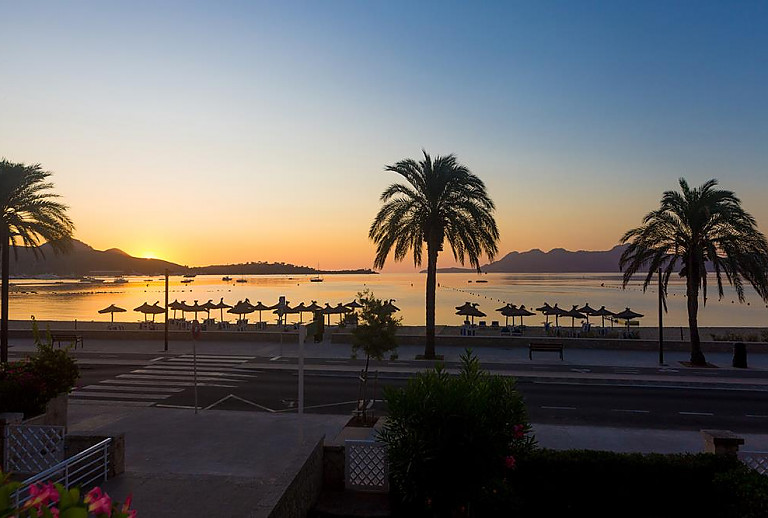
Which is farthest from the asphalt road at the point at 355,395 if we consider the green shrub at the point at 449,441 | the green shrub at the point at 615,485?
the green shrub at the point at 449,441

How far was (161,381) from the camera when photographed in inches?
911

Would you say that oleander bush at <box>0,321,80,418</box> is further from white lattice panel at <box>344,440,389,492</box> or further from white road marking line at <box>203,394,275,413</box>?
white lattice panel at <box>344,440,389,492</box>

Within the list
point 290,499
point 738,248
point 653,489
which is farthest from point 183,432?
point 738,248

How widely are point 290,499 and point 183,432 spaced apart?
7.77 metres

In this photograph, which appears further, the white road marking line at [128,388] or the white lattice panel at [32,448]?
the white road marking line at [128,388]

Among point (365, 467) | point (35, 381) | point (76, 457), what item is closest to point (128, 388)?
point (35, 381)

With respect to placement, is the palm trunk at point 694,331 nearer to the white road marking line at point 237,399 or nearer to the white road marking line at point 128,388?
the white road marking line at point 237,399

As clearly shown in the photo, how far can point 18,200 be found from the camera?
26.3m

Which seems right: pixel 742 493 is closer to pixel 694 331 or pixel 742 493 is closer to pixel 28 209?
pixel 694 331

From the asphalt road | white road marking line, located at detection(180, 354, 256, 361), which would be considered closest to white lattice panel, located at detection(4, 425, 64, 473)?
the asphalt road

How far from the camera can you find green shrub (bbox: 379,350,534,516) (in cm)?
785

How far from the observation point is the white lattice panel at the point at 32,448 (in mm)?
11422

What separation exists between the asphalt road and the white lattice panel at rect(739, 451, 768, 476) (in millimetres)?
5514

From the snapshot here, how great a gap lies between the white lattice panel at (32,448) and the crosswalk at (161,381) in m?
7.80
